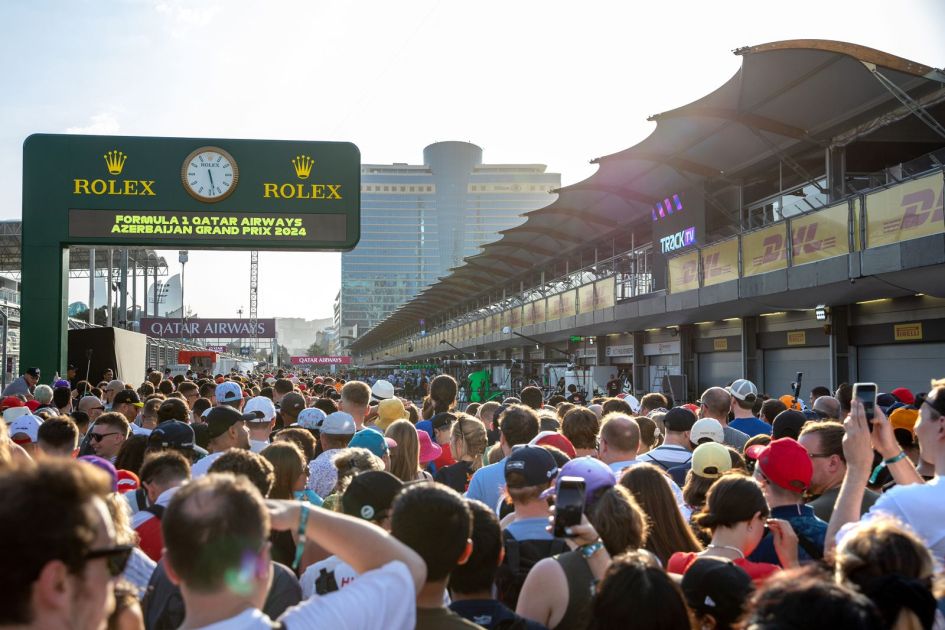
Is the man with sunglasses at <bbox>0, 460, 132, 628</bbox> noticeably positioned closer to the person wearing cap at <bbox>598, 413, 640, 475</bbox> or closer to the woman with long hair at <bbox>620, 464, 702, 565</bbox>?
the woman with long hair at <bbox>620, 464, 702, 565</bbox>

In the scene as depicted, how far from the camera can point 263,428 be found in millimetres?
6672

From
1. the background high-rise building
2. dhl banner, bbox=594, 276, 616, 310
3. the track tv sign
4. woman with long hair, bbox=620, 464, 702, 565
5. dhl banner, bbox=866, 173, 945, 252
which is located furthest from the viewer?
the background high-rise building

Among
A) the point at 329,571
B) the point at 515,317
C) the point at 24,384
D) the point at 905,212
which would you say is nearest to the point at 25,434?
the point at 329,571

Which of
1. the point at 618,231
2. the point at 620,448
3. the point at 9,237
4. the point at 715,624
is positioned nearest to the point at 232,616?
the point at 715,624

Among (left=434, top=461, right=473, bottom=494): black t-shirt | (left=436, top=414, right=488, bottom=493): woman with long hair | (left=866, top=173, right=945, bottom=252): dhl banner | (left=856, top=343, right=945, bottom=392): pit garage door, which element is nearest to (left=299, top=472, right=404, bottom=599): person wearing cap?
(left=434, top=461, right=473, bottom=494): black t-shirt

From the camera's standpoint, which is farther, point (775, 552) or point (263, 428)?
point (263, 428)

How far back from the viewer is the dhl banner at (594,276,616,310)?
2330cm

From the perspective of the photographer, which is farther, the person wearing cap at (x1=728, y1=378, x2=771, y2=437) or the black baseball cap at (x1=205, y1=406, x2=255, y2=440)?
the person wearing cap at (x1=728, y1=378, x2=771, y2=437)

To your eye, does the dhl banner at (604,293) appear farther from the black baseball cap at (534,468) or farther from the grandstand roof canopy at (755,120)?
the black baseball cap at (534,468)

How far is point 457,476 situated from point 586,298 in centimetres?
1945

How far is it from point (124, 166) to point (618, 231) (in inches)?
780

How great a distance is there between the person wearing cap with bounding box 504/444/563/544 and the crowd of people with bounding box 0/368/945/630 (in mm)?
10

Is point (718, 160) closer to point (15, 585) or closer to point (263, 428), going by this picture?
point (263, 428)

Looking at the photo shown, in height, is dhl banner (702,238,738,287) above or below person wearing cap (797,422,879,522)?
above
